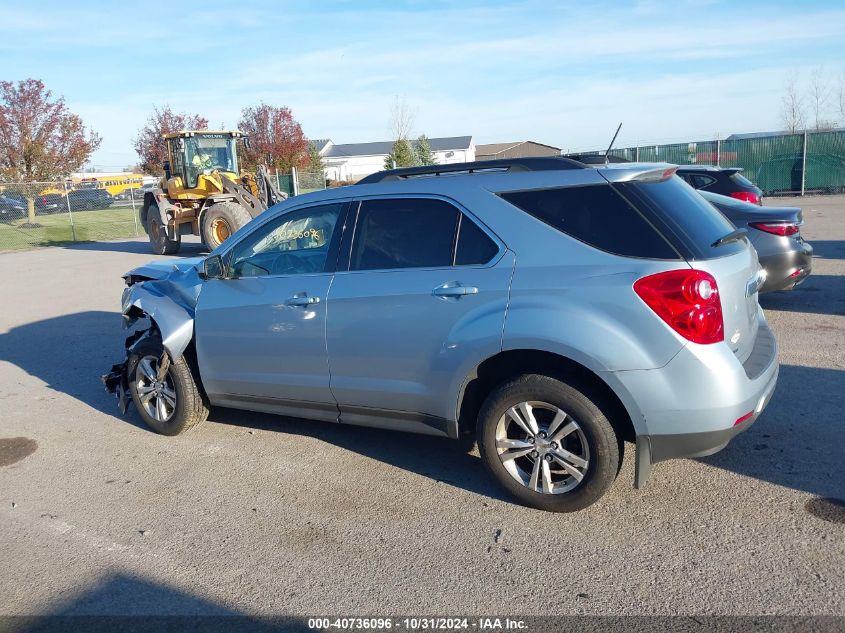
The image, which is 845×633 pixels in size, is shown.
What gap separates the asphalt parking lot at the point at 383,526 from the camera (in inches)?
132

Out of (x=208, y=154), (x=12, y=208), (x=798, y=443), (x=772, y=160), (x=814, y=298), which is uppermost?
(x=208, y=154)

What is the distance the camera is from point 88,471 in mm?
5078

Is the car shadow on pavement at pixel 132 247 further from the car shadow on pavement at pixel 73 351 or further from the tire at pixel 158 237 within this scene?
the car shadow on pavement at pixel 73 351

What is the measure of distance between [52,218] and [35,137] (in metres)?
3.77

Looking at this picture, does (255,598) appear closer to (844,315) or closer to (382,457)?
(382,457)

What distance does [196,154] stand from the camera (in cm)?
1961

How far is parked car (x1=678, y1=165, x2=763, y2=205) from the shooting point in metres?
11.0

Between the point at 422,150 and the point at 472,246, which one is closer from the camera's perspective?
the point at 472,246

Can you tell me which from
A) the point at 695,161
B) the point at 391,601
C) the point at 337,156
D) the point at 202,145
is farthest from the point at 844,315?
the point at 337,156

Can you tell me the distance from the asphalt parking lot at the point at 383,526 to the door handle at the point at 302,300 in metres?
1.11

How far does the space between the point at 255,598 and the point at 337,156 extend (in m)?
81.6

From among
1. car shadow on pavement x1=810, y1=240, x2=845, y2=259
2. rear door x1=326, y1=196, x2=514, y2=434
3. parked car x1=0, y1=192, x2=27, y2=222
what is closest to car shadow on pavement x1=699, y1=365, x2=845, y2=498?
rear door x1=326, y1=196, x2=514, y2=434

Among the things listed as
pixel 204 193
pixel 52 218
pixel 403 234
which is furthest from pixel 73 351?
pixel 52 218

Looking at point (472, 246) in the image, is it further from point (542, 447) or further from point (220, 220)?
point (220, 220)
